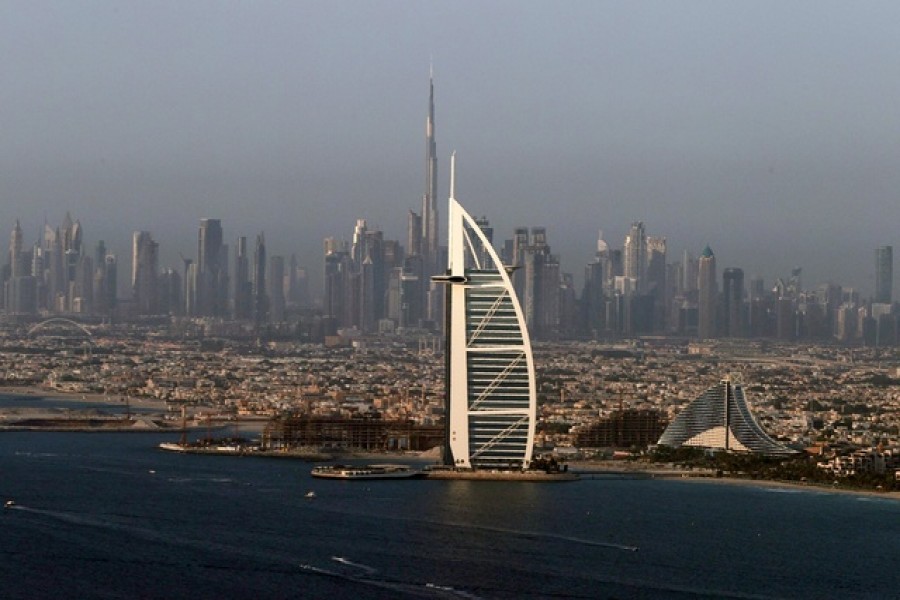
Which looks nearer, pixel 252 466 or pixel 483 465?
pixel 483 465

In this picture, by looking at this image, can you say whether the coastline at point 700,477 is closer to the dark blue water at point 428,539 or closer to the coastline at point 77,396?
the dark blue water at point 428,539

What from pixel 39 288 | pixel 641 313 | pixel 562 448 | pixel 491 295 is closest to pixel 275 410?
pixel 562 448

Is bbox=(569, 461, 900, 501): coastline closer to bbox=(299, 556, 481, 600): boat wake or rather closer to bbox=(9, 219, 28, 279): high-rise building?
bbox=(299, 556, 481, 600): boat wake

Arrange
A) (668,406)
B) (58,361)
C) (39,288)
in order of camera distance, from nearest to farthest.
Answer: (668,406) < (58,361) < (39,288)

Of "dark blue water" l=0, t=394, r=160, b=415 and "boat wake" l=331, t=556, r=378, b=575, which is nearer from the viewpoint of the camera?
"boat wake" l=331, t=556, r=378, b=575

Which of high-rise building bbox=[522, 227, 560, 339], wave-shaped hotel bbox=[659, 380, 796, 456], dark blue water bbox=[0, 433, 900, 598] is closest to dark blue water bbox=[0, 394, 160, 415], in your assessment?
wave-shaped hotel bbox=[659, 380, 796, 456]

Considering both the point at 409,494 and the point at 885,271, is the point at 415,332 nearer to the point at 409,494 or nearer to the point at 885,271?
the point at 885,271
